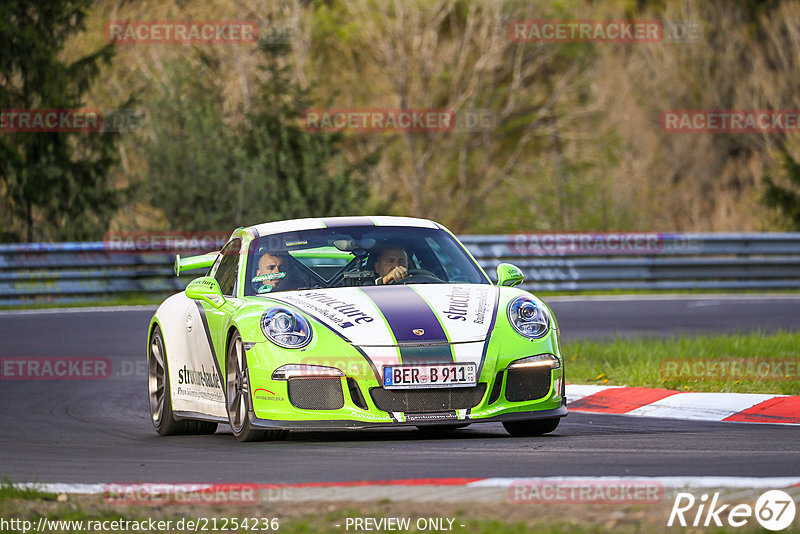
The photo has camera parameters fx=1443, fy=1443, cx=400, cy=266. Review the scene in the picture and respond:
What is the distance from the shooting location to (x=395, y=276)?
9156 mm

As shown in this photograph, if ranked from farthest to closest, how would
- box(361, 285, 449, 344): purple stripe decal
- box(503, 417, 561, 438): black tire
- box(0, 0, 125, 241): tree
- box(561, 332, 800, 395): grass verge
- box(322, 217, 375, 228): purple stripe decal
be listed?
box(0, 0, 125, 241): tree, box(561, 332, 800, 395): grass verge, box(322, 217, 375, 228): purple stripe decal, box(503, 417, 561, 438): black tire, box(361, 285, 449, 344): purple stripe decal

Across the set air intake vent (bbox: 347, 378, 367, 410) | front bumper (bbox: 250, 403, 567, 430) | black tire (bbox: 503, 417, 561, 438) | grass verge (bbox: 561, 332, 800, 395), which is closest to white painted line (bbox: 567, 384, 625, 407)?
grass verge (bbox: 561, 332, 800, 395)

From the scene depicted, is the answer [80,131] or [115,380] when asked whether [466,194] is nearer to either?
[80,131]

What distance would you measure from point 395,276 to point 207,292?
1.19 meters

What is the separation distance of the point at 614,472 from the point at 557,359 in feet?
7.13

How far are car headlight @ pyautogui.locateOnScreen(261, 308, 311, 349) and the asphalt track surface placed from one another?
583 millimetres

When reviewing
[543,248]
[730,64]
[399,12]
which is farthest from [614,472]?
[730,64]

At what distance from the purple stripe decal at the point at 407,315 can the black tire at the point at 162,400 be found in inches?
72.7

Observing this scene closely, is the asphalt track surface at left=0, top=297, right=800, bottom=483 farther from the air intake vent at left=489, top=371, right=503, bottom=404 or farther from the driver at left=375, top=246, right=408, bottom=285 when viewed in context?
the driver at left=375, top=246, right=408, bottom=285

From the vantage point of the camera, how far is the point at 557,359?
844cm

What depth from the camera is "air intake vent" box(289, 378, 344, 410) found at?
7.98m

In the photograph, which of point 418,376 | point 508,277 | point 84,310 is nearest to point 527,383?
point 418,376

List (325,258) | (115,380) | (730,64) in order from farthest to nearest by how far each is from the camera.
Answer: (730,64) → (115,380) → (325,258)

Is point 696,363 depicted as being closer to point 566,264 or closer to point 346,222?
point 346,222
